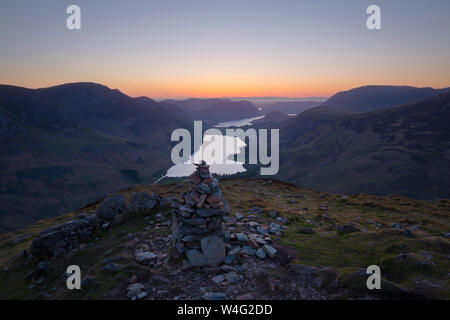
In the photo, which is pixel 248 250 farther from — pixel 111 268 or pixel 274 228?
pixel 111 268

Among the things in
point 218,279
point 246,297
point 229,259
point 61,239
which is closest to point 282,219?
point 229,259

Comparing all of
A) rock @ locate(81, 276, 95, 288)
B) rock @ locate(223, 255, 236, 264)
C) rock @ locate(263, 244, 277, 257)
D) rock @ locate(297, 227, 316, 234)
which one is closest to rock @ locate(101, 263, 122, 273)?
rock @ locate(81, 276, 95, 288)

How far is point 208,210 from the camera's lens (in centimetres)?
1384

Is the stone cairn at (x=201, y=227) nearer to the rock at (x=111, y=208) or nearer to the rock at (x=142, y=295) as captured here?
the rock at (x=142, y=295)

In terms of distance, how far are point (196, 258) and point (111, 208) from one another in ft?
39.2

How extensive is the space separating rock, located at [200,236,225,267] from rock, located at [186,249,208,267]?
0.76 ft

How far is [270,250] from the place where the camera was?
1446 centimetres

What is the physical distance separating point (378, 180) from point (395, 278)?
147070 millimetres

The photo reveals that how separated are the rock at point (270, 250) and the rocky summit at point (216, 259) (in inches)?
2.3

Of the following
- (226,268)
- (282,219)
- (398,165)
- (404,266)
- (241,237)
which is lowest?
(398,165)

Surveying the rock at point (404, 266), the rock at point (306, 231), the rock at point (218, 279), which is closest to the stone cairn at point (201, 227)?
the rock at point (218, 279)

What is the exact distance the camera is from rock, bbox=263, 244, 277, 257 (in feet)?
46.8
